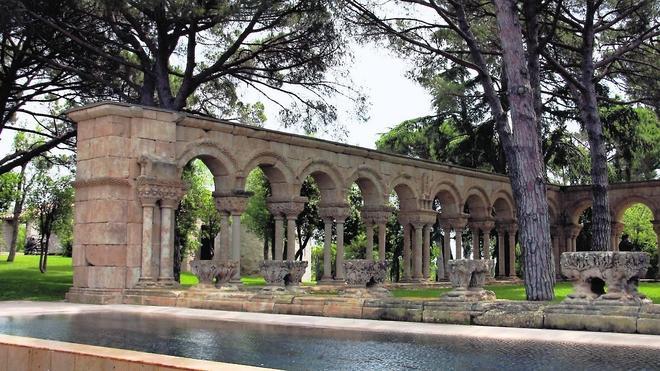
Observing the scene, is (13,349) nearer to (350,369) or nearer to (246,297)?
(350,369)

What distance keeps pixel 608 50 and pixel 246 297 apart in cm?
1326

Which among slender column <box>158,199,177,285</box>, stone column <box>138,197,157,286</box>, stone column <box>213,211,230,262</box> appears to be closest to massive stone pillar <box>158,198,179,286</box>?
slender column <box>158,199,177,285</box>

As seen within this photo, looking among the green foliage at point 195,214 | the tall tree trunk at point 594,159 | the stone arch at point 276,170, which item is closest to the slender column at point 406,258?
the stone arch at point 276,170

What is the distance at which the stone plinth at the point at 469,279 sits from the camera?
10.4 meters

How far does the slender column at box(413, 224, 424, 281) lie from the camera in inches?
873

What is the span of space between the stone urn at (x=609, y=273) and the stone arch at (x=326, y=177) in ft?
33.9

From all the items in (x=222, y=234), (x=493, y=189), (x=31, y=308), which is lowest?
(x=31, y=308)

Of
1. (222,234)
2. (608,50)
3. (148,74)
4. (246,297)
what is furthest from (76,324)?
(608,50)

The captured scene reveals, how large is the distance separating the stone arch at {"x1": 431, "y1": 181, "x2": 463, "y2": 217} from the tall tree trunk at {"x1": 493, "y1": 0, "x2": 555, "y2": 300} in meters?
10.7

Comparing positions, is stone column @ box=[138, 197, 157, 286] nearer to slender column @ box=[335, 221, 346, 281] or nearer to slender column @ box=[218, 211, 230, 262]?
slender column @ box=[218, 211, 230, 262]

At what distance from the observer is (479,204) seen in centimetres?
2567

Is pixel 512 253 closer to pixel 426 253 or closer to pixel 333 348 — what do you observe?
pixel 426 253

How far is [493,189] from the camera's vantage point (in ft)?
85.3

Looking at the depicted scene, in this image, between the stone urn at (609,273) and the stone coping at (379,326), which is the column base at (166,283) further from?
the stone urn at (609,273)
